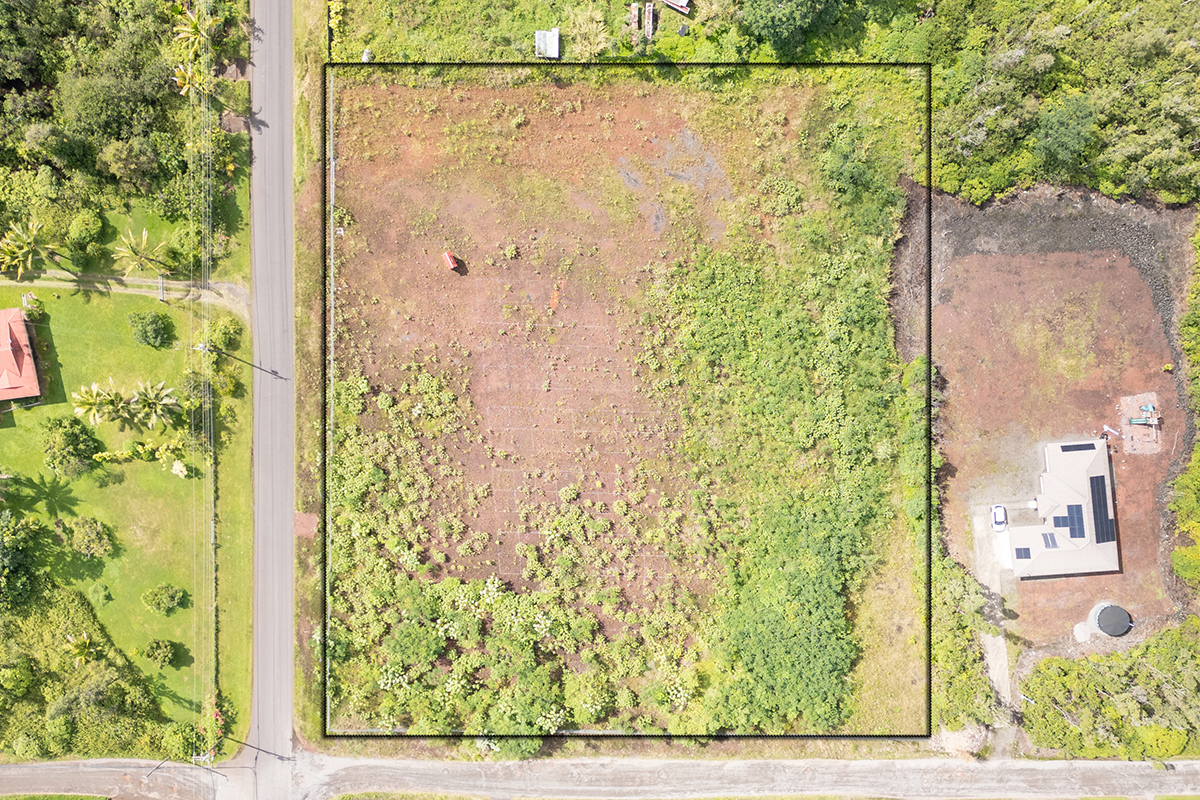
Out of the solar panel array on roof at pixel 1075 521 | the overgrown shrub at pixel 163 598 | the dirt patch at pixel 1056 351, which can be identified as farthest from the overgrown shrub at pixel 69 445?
the solar panel array on roof at pixel 1075 521

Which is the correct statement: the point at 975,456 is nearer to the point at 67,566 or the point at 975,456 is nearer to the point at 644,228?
the point at 644,228

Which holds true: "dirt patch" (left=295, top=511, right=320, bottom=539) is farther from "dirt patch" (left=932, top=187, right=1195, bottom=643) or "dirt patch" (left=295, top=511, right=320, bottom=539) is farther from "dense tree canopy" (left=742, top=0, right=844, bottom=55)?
"dense tree canopy" (left=742, top=0, right=844, bottom=55)

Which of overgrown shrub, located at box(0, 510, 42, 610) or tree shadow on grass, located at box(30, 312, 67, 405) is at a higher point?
tree shadow on grass, located at box(30, 312, 67, 405)

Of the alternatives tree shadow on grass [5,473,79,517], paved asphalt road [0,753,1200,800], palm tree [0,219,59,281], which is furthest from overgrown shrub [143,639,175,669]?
palm tree [0,219,59,281]

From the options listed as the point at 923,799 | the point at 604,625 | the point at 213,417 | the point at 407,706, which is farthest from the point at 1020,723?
the point at 213,417

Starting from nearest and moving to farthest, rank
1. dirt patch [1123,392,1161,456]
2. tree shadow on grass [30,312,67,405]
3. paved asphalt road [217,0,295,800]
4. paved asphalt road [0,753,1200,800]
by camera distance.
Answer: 1. tree shadow on grass [30,312,67,405]
2. paved asphalt road [217,0,295,800]
3. paved asphalt road [0,753,1200,800]
4. dirt patch [1123,392,1161,456]

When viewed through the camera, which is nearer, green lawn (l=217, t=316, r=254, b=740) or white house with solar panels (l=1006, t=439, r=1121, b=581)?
white house with solar panels (l=1006, t=439, r=1121, b=581)

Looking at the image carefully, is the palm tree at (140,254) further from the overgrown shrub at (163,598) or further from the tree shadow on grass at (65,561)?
the overgrown shrub at (163,598)

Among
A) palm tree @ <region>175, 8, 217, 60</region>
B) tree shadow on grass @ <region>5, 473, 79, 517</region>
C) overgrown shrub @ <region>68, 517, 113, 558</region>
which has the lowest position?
overgrown shrub @ <region>68, 517, 113, 558</region>
